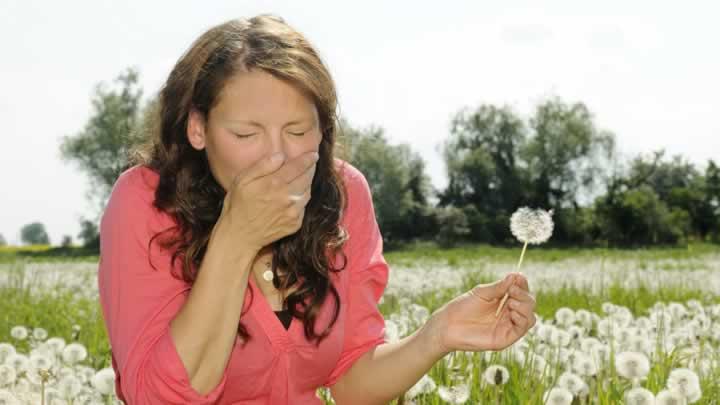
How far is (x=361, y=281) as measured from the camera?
120 inches

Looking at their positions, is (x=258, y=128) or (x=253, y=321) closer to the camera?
(x=258, y=128)

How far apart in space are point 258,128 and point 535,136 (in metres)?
64.4

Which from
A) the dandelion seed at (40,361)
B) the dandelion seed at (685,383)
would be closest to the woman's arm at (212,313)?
the dandelion seed at (685,383)

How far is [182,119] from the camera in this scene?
2.65 meters

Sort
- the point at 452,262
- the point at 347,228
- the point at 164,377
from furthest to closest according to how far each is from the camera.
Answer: the point at 452,262
the point at 347,228
the point at 164,377

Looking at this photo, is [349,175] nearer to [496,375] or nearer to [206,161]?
[206,161]

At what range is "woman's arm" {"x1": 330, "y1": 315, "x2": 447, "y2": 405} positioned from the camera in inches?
105

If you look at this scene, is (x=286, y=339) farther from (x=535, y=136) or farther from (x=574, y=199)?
(x=535, y=136)

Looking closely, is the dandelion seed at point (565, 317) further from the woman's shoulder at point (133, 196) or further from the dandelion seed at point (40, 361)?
the woman's shoulder at point (133, 196)

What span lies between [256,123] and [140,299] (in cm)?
57

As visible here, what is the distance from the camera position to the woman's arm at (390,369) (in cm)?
267

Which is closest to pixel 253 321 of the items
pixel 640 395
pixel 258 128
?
pixel 258 128

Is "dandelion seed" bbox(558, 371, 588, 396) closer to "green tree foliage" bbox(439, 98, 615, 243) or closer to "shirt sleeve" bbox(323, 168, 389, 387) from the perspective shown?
"shirt sleeve" bbox(323, 168, 389, 387)

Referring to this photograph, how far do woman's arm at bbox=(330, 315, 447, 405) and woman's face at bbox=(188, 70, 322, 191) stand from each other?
2.18 feet
